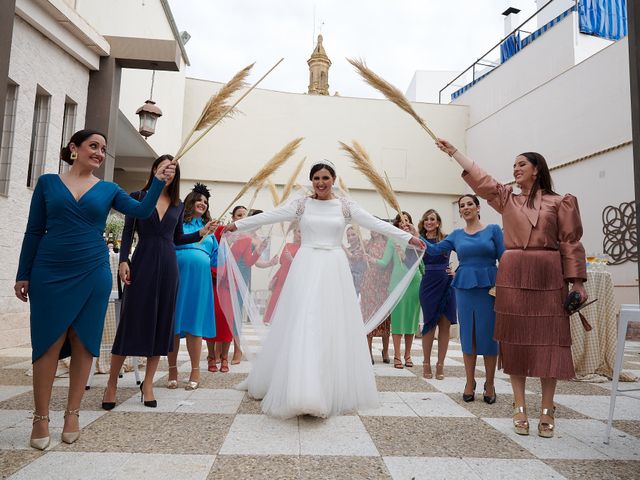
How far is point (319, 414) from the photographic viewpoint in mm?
2582

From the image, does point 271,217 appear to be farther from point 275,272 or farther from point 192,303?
point 192,303

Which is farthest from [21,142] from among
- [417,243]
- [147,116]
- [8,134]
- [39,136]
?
[417,243]

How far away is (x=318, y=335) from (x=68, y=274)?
142 centimetres

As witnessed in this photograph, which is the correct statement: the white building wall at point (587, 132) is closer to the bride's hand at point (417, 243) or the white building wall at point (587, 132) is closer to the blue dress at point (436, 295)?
the blue dress at point (436, 295)

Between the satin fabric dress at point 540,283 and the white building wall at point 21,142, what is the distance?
5190 millimetres

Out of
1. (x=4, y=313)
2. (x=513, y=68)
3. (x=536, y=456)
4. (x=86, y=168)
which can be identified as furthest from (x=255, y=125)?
(x=536, y=456)

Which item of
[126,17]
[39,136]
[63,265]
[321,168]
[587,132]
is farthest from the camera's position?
[587,132]

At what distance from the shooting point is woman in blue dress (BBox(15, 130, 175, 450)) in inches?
86.7

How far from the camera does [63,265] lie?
2.25 m

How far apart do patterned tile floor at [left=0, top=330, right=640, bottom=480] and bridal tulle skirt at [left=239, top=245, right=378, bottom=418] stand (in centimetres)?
11

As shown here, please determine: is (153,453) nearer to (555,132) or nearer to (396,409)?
(396,409)

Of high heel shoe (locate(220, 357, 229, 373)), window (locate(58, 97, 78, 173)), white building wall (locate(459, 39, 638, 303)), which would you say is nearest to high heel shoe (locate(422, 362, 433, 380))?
high heel shoe (locate(220, 357, 229, 373))

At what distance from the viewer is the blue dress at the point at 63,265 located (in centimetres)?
221

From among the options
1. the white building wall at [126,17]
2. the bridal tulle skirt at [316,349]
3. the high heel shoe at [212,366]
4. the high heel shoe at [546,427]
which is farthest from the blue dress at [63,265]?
the white building wall at [126,17]
